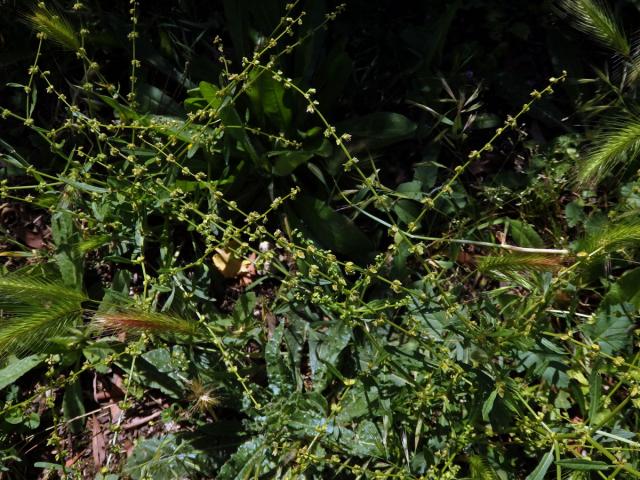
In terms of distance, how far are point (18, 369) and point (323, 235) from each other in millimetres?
1157

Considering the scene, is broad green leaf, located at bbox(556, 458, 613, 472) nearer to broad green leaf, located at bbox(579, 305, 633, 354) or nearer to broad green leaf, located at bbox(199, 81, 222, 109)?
broad green leaf, located at bbox(579, 305, 633, 354)

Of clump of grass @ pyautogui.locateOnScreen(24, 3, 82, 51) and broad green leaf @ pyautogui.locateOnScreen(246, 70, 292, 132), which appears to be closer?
clump of grass @ pyautogui.locateOnScreen(24, 3, 82, 51)

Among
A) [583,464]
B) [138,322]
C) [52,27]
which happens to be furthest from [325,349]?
[52,27]

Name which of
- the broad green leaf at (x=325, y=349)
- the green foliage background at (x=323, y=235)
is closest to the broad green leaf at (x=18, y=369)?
the green foliage background at (x=323, y=235)

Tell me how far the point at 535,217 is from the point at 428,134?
503mm

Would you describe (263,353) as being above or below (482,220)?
below

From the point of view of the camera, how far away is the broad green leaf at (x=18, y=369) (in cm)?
206

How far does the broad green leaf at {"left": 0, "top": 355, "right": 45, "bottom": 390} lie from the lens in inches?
81.0

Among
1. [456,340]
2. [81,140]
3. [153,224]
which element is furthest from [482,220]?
[81,140]

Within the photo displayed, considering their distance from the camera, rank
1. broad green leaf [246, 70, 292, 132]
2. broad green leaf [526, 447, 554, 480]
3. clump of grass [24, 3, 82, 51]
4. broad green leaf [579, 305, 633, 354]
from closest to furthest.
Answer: broad green leaf [526, 447, 554, 480] < clump of grass [24, 3, 82, 51] < broad green leaf [579, 305, 633, 354] < broad green leaf [246, 70, 292, 132]

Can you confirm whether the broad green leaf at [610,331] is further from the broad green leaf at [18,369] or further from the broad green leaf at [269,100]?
the broad green leaf at [18,369]

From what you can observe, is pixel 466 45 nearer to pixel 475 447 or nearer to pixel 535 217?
pixel 535 217

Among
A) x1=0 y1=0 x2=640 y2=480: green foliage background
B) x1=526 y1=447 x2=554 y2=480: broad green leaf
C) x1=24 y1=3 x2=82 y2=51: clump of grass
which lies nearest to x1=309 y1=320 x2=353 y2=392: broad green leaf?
x1=0 y1=0 x2=640 y2=480: green foliage background

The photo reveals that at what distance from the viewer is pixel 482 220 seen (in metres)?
2.19
